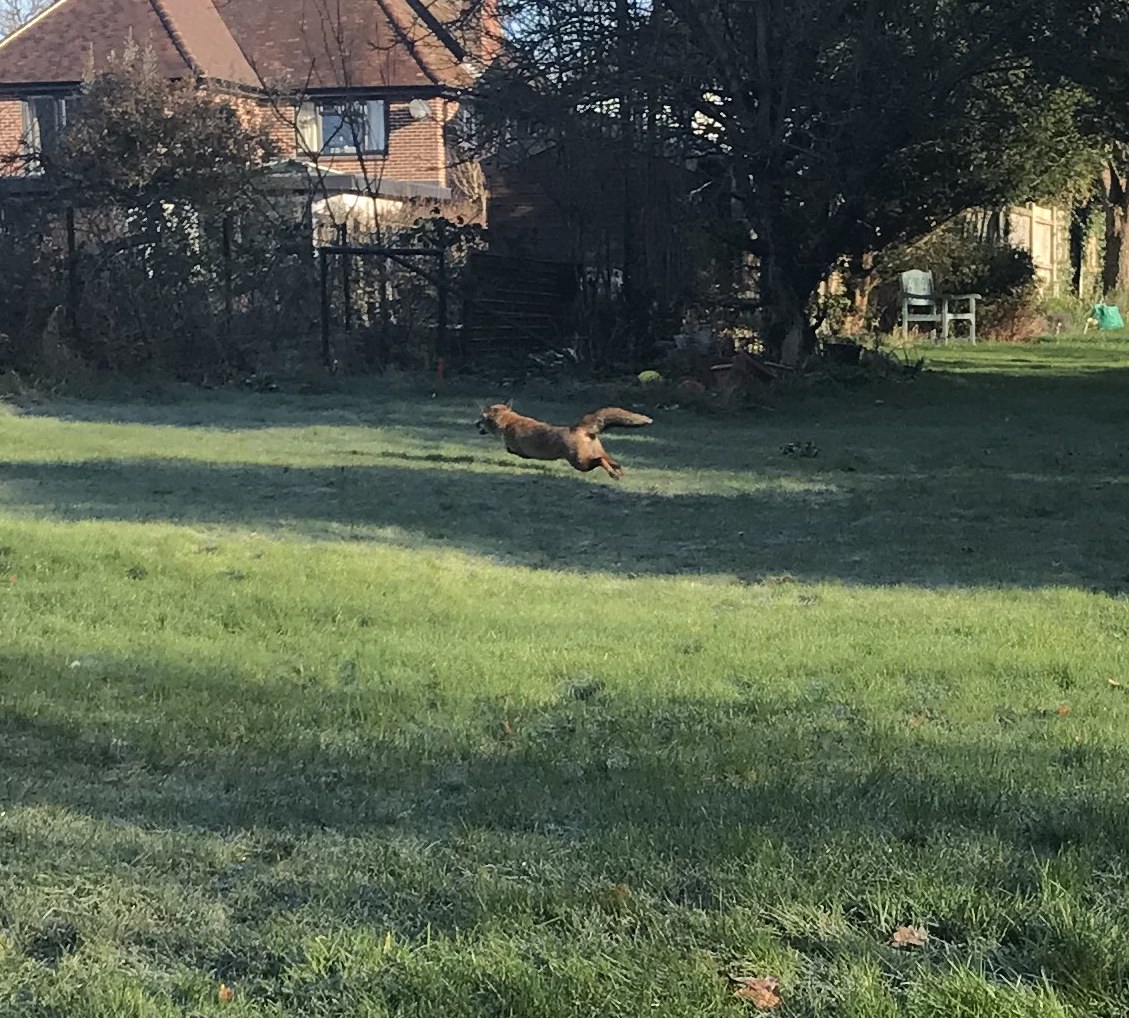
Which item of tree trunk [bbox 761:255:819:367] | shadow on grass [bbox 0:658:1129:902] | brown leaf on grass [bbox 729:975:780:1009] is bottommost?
shadow on grass [bbox 0:658:1129:902]

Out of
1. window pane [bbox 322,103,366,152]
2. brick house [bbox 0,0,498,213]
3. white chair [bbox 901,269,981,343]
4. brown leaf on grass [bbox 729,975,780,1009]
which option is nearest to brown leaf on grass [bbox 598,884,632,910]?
brown leaf on grass [bbox 729,975,780,1009]

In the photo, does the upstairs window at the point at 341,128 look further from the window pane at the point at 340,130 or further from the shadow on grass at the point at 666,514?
the shadow on grass at the point at 666,514

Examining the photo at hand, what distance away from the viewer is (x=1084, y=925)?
291 cm

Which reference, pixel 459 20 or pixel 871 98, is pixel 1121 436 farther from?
pixel 459 20

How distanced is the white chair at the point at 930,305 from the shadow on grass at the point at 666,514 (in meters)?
19.2

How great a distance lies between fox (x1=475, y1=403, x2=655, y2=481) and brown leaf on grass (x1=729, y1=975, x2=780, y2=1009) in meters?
8.95

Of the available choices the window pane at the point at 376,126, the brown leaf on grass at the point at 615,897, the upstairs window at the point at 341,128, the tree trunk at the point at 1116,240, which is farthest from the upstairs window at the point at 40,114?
the brown leaf on grass at the point at 615,897

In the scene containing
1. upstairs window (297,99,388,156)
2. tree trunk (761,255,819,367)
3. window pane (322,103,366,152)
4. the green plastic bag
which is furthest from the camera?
the green plastic bag

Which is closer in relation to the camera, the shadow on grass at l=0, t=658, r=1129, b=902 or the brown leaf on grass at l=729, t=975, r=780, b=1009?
the brown leaf on grass at l=729, t=975, r=780, b=1009

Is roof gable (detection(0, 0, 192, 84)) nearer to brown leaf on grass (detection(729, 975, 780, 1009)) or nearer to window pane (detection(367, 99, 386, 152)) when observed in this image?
window pane (detection(367, 99, 386, 152))

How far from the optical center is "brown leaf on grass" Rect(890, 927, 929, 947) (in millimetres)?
2885

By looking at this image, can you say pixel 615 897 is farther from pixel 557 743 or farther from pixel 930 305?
pixel 930 305

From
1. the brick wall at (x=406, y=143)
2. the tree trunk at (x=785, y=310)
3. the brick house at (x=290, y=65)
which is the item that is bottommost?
the tree trunk at (x=785, y=310)

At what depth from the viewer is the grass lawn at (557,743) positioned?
9.22 ft
